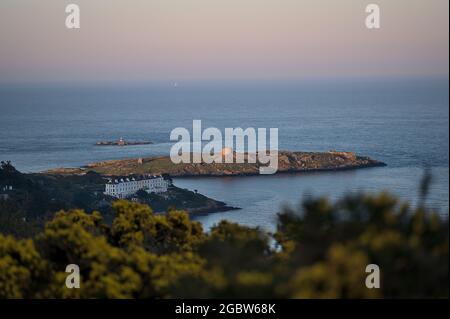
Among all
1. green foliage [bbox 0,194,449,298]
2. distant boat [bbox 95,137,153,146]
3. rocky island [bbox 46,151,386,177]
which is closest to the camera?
→ green foliage [bbox 0,194,449,298]

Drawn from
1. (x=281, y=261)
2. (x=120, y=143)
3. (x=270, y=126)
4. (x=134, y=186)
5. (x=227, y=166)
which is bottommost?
(x=134, y=186)

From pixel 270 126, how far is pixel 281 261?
4192cm

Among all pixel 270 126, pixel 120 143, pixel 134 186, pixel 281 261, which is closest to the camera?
pixel 281 261

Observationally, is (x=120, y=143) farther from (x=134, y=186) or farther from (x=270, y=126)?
(x=134, y=186)

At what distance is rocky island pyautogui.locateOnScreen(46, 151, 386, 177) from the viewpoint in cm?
3331

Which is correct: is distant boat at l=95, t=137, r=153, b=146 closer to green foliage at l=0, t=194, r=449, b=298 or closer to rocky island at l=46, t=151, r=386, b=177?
rocky island at l=46, t=151, r=386, b=177

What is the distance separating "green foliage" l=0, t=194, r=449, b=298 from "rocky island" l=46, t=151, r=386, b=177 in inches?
1012

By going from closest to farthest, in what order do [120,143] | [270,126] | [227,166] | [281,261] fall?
[281,261]
[227,166]
[120,143]
[270,126]

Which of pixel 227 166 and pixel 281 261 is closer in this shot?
pixel 281 261

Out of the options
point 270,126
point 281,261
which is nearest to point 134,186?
point 270,126

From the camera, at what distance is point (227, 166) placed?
113ft

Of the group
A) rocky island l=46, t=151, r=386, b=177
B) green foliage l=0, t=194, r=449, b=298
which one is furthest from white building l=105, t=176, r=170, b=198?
green foliage l=0, t=194, r=449, b=298
